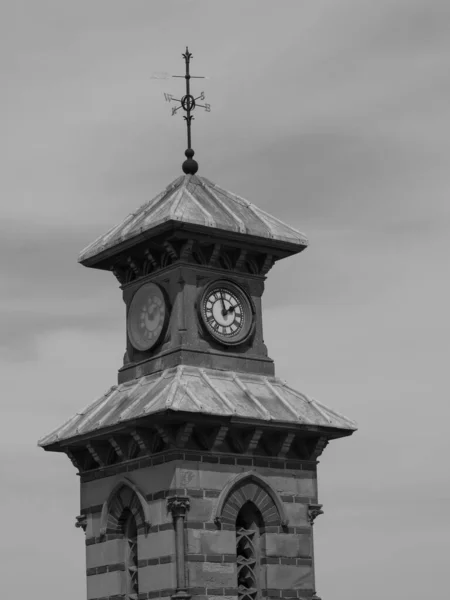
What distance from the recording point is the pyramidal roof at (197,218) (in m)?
40.2

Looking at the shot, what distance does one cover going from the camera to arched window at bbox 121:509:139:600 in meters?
39.7

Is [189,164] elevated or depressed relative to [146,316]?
elevated

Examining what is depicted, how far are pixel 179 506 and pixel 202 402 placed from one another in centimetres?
233

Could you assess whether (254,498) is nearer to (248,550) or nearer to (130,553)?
(248,550)

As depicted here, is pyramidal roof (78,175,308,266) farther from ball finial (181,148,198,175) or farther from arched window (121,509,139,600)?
arched window (121,509,139,600)

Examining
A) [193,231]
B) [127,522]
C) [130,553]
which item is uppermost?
[193,231]

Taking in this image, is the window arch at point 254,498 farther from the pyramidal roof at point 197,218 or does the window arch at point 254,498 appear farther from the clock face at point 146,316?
the pyramidal roof at point 197,218

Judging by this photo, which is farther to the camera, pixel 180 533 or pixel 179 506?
pixel 179 506

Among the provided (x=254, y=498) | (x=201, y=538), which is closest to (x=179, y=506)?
(x=201, y=538)

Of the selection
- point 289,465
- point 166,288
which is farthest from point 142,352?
point 289,465

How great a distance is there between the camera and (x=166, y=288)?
1610 inches

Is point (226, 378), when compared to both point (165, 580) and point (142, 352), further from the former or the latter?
point (165, 580)

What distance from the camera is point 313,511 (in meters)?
40.3

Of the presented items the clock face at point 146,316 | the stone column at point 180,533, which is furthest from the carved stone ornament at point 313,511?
the clock face at point 146,316
